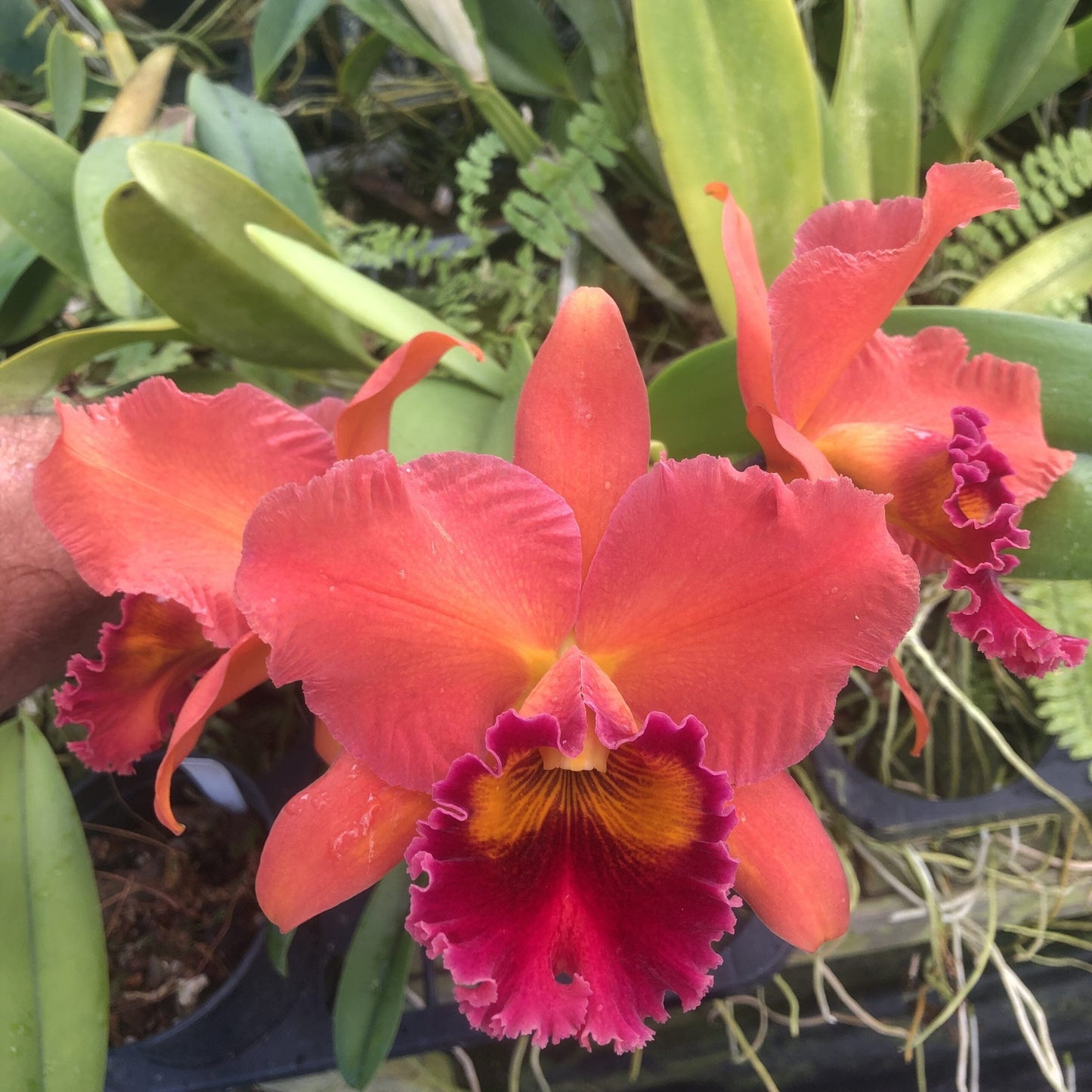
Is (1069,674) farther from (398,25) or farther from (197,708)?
(398,25)

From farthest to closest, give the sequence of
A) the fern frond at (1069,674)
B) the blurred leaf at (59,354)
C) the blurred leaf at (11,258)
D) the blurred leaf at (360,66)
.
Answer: the blurred leaf at (360,66) → the blurred leaf at (11,258) → the fern frond at (1069,674) → the blurred leaf at (59,354)

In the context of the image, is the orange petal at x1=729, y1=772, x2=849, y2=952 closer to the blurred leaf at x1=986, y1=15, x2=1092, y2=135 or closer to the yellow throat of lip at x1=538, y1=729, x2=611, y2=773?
the yellow throat of lip at x1=538, y1=729, x2=611, y2=773

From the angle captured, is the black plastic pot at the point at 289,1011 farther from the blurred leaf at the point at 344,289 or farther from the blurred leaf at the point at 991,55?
the blurred leaf at the point at 991,55

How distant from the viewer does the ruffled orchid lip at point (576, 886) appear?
52 centimetres

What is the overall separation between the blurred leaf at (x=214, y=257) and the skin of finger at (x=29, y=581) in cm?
19

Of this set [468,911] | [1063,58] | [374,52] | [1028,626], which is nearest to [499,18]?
[374,52]

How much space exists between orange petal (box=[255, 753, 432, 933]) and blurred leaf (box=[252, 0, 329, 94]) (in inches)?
37.9

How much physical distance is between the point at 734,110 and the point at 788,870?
0.76m

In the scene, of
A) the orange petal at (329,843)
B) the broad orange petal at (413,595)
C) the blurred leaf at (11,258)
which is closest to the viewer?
the broad orange petal at (413,595)

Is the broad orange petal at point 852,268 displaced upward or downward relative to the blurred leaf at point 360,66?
downward

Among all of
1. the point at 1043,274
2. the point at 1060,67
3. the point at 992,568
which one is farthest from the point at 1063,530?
the point at 1060,67

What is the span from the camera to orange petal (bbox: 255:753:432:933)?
1.93ft

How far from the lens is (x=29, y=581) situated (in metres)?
0.75

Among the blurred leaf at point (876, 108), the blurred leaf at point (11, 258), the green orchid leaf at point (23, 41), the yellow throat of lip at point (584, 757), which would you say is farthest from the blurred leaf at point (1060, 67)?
the green orchid leaf at point (23, 41)
